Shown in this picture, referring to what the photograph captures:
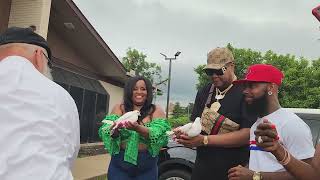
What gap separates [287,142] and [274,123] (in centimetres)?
17

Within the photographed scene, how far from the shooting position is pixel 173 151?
8609 mm

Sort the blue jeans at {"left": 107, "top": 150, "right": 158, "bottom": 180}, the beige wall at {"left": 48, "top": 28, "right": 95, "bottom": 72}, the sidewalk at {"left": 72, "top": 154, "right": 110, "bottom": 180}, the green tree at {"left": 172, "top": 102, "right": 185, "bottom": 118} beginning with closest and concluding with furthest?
the blue jeans at {"left": 107, "top": 150, "right": 158, "bottom": 180} → the sidewalk at {"left": 72, "top": 154, "right": 110, "bottom": 180} → the beige wall at {"left": 48, "top": 28, "right": 95, "bottom": 72} → the green tree at {"left": 172, "top": 102, "right": 185, "bottom": 118}

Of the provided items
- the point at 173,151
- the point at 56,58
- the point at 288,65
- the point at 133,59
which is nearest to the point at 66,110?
the point at 173,151

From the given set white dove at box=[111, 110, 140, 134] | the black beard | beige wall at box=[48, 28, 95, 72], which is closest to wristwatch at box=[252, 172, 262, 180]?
the black beard

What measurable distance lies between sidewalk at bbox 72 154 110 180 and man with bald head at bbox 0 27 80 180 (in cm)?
910

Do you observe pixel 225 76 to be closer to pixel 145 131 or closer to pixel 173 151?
pixel 145 131

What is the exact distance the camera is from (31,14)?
1131 cm

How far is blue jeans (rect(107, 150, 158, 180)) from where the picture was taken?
4.24m

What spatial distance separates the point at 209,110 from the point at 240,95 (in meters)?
0.29

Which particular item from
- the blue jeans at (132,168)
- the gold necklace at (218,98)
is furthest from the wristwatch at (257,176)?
the blue jeans at (132,168)

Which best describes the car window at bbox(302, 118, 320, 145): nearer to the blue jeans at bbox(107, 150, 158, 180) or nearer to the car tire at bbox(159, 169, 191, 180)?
the car tire at bbox(159, 169, 191, 180)

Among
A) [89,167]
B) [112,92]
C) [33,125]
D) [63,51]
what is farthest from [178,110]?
[33,125]

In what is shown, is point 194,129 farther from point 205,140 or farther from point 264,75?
point 264,75

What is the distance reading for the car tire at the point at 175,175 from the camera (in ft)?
26.9
